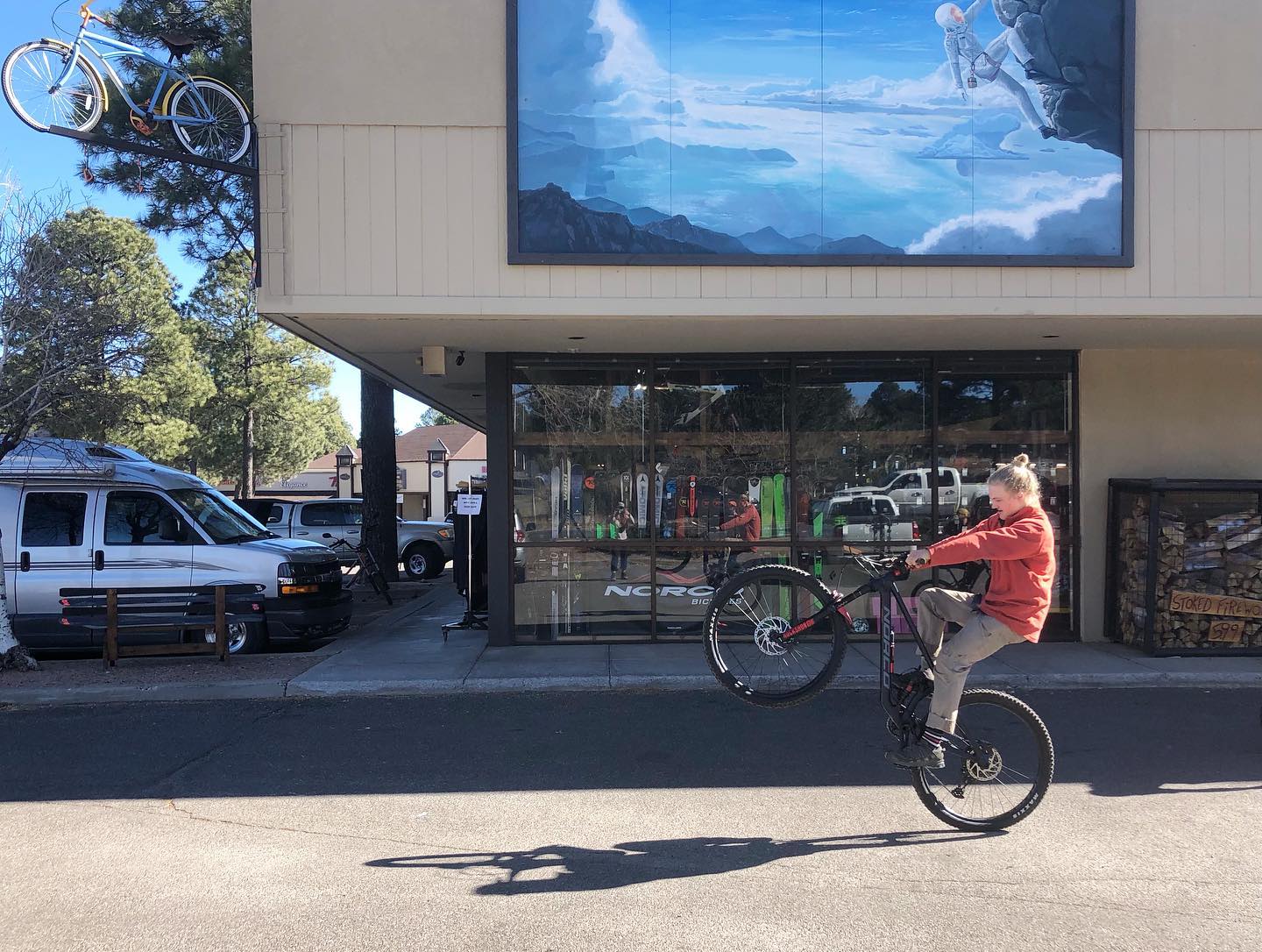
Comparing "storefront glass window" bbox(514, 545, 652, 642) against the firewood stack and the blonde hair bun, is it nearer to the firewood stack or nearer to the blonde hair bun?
the firewood stack

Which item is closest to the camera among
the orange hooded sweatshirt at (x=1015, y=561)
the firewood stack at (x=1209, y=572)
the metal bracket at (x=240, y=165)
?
the orange hooded sweatshirt at (x=1015, y=561)

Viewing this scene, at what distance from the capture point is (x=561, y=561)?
10.2 meters

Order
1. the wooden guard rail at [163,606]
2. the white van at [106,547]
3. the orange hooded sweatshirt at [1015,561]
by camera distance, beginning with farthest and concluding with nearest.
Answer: the white van at [106,547], the wooden guard rail at [163,606], the orange hooded sweatshirt at [1015,561]

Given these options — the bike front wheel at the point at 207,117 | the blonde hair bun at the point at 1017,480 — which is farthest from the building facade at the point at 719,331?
the blonde hair bun at the point at 1017,480

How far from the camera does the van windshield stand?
10.0 meters

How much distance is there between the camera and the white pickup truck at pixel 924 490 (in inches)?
407

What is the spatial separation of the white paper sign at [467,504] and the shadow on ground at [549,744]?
2949 millimetres

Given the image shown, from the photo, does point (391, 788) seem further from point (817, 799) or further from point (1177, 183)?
point (1177, 183)

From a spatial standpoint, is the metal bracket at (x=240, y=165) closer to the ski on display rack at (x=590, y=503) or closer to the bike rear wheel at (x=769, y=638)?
the ski on display rack at (x=590, y=503)

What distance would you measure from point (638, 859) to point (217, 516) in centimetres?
779

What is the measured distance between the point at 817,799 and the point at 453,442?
54142mm

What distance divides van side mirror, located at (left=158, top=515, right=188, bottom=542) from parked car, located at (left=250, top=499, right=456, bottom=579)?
36.3 feet

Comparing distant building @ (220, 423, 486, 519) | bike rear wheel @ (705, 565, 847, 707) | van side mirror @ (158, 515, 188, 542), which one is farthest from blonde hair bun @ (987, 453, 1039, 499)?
distant building @ (220, 423, 486, 519)

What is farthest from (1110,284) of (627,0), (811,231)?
(627,0)
